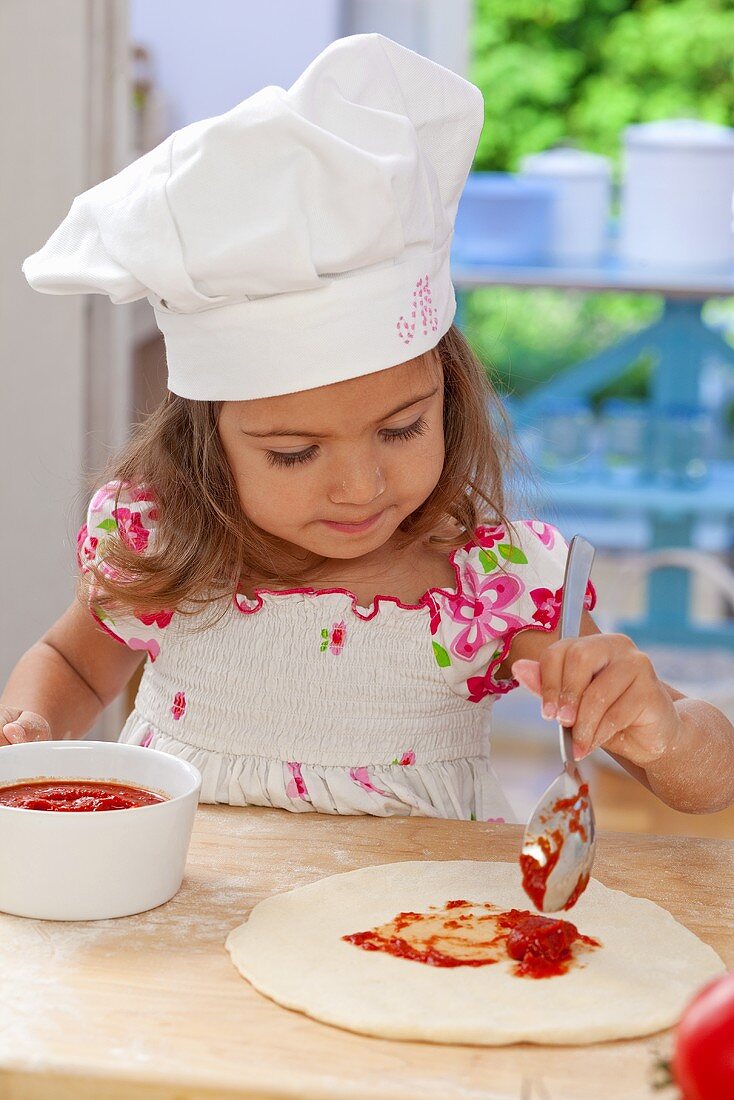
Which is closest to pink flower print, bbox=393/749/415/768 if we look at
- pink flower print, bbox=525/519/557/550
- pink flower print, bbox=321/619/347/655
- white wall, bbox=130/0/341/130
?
pink flower print, bbox=321/619/347/655

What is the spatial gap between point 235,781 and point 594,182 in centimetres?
257

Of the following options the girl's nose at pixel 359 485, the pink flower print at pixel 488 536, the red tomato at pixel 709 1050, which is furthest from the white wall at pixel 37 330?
the red tomato at pixel 709 1050

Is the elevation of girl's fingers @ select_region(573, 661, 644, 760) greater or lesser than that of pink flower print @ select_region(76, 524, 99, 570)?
greater

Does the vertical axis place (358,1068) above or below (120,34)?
below

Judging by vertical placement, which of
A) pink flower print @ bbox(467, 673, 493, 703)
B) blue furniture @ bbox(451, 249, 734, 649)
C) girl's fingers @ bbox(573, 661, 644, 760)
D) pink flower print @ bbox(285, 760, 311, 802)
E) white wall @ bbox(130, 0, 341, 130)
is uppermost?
white wall @ bbox(130, 0, 341, 130)

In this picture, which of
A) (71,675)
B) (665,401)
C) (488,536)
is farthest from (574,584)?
(665,401)

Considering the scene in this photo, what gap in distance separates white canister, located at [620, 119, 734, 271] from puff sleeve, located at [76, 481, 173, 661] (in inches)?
92.4

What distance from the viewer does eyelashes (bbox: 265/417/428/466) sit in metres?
1.08

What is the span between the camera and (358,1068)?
0.70m

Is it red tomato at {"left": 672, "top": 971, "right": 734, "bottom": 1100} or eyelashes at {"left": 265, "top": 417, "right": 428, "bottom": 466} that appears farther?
eyelashes at {"left": 265, "top": 417, "right": 428, "bottom": 466}

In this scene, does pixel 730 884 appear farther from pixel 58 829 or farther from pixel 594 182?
pixel 594 182

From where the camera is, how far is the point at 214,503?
47.6 inches

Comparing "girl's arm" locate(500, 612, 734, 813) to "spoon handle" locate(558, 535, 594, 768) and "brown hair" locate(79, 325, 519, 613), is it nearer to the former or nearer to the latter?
"spoon handle" locate(558, 535, 594, 768)

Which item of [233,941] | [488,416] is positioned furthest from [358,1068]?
[488,416]
